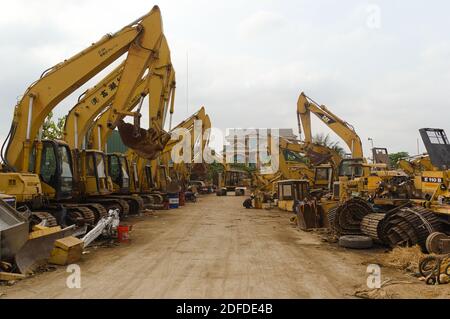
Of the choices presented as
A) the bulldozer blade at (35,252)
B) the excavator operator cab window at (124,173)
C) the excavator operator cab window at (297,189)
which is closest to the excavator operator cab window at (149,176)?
the excavator operator cab window at (124,173)

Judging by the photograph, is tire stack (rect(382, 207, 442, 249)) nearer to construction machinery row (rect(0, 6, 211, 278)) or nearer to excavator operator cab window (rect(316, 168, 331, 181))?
construction machinery row (rect(0, 6, 211, 278))

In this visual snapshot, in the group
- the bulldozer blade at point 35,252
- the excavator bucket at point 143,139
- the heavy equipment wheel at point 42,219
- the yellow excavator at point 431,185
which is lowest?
the bulldozer blade at point 35,252

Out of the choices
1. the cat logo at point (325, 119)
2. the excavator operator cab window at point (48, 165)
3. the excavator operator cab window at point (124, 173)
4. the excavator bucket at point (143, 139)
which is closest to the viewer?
the excavator operator cab window at point (48, 165)

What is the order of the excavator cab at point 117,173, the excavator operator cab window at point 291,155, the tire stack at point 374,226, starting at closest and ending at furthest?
the tire stack at point 374,226
the excavator cab at point 117,173
the excavator operator cab window at point 291,155

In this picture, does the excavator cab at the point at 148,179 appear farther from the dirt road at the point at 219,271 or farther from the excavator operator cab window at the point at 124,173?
the dirt road at the point at 219,271

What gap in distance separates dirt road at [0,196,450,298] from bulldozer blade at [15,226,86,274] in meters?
0.40

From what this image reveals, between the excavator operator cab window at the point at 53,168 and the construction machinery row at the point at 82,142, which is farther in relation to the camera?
the excavator operator cab window at the point at 53,168

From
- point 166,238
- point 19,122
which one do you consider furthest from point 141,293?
point 19,122

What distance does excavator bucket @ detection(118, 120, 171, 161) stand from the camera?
14.2m

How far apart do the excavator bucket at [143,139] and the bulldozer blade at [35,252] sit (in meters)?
5.81

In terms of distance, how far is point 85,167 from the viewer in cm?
1540

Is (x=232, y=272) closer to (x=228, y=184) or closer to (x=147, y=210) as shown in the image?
(x=147, y=210)

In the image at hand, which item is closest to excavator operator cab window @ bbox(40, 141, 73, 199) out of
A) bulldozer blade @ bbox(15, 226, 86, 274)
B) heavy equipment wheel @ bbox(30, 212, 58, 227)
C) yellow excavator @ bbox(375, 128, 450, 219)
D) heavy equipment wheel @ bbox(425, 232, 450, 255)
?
heavy equipment wheel @ bbox(30, 212, 58, 227)

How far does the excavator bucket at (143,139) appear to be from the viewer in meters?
14.2
